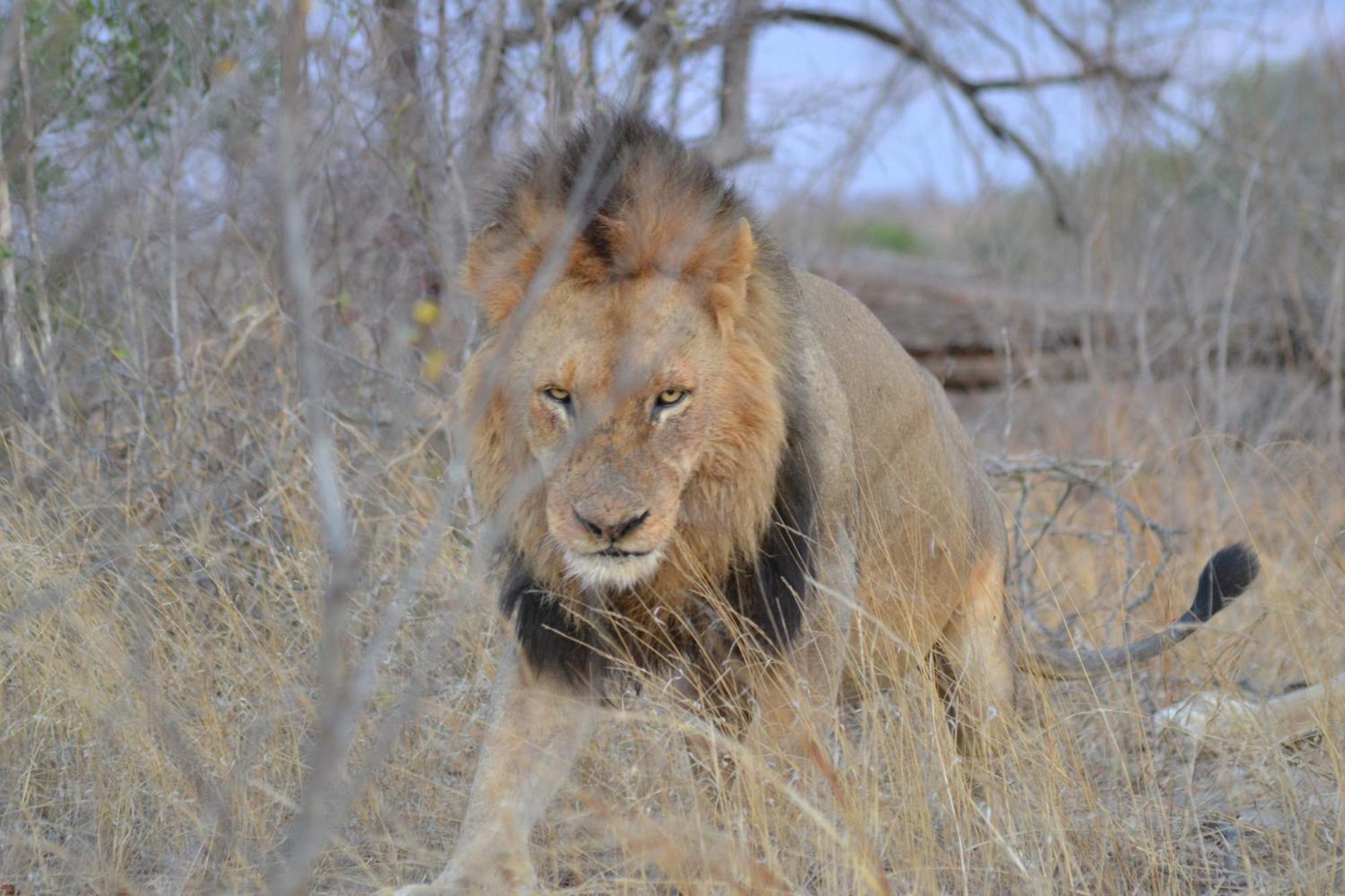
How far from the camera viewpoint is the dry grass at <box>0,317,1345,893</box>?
3.00m

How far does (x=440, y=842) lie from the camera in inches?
135

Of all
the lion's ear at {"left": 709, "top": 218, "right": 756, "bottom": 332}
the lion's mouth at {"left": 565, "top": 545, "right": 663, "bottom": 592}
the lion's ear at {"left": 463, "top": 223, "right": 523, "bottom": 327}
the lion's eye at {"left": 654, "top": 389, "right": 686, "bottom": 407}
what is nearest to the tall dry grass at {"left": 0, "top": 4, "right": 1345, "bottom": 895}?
the lion's mouth at {"left": 565, "top": 545, "right": 663, "bottom": 592}

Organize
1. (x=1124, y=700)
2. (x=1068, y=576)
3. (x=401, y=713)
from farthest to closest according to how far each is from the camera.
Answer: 1. (x=1068, y=576)
2. (x=1124, y=700)
3. (x=401, y=713)

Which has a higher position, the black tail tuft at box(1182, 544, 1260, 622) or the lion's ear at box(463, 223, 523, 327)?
the lion's ear at box(463, 223, 523, 327)

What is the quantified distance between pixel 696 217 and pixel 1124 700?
167cm

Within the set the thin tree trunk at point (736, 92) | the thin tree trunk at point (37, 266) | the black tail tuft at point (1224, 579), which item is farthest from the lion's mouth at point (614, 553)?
the thin tree trunk at point (736, 92)

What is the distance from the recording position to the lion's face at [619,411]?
2969mm

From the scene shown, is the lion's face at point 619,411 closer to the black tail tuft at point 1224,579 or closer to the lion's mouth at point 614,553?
the lion's mouth at point 614,553

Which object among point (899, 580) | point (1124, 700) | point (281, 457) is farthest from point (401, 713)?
point (281, 457)

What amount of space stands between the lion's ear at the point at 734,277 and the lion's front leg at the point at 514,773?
0.95 m

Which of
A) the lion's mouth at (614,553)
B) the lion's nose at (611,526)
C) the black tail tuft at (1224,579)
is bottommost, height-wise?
the black tail tuft at (1224,579)

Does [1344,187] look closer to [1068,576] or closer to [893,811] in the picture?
[1068,576]

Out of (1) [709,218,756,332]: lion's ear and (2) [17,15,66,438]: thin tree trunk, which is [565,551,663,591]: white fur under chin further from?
(2) [17,15,66,438]: thin tree trunk

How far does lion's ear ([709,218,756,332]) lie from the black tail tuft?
1.46 metres
